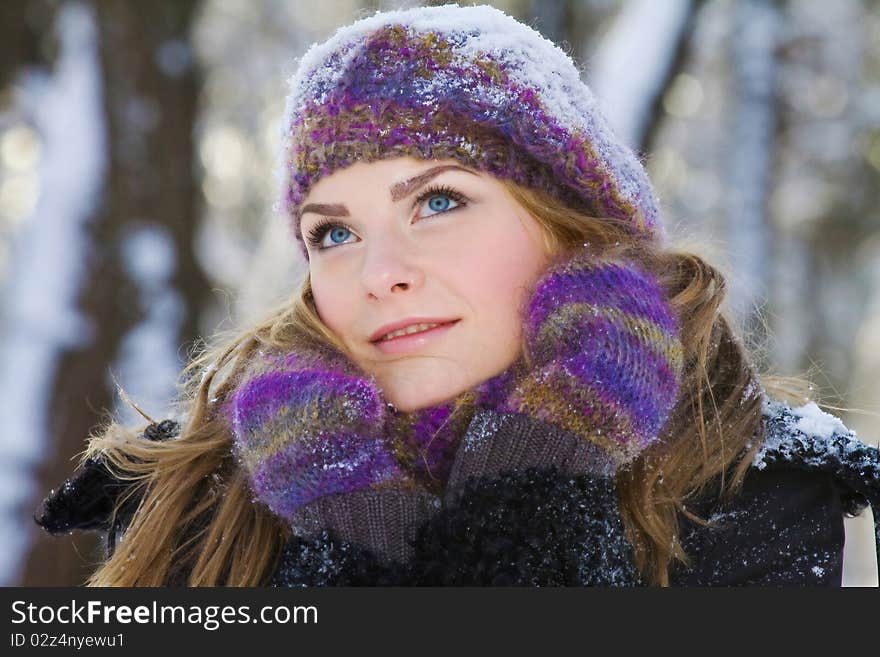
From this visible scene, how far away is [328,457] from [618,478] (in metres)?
0.73

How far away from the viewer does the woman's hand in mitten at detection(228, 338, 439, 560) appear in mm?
2201

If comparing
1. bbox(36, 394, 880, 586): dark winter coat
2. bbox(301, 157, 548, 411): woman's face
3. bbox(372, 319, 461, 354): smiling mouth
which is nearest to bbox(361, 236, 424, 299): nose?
bbox(301, 157, 548, 411): woman's face

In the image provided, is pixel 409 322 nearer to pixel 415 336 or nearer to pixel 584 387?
pixel 415 336

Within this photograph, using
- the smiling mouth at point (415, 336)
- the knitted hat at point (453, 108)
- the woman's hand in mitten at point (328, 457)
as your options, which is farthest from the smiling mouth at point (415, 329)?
the knitted hat at point (453, 108)

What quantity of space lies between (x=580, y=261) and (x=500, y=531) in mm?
755

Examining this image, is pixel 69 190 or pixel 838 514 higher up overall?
pixel 69 190

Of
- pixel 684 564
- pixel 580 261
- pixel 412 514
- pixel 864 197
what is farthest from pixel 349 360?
pixel 864 197

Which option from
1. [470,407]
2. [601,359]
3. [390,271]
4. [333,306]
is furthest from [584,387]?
[333,306]

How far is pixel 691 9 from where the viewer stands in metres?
5.30

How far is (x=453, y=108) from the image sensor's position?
2.42 m

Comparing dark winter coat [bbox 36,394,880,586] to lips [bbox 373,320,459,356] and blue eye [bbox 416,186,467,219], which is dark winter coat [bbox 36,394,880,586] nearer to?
lips [bbox 373,320,459,356]

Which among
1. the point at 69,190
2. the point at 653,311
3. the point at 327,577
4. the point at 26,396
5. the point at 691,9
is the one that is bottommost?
the point at 327,577

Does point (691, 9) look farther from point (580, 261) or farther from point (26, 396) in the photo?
point (26, 396)

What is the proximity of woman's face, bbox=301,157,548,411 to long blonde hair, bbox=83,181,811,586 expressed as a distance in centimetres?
11
